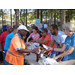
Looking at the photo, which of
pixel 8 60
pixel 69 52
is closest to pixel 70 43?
pixel 69 52

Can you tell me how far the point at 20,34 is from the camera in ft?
7.97

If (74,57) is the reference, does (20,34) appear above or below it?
above

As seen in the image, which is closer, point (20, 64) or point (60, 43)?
point (20, 64)
